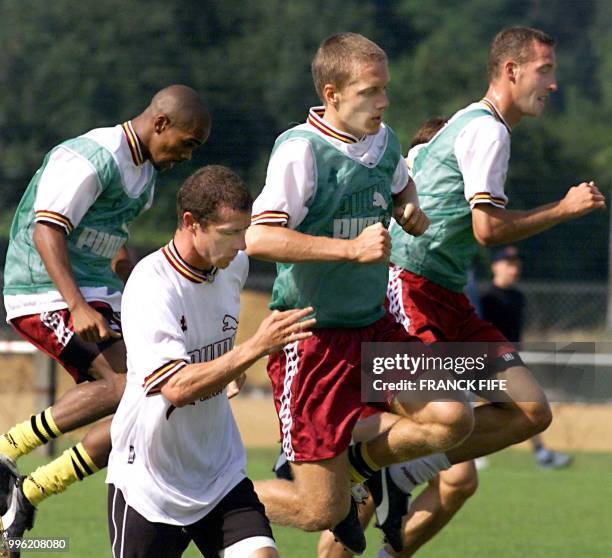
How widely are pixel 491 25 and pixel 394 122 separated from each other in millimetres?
8954

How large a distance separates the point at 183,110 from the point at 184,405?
2159mm

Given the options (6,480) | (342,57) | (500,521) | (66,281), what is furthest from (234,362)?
(500,521)

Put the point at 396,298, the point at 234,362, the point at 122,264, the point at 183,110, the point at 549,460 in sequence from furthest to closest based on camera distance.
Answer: the point at 549,460 → the point at 122,264 → the point at 396,298 → the point at 183,110 → the point at 234,362

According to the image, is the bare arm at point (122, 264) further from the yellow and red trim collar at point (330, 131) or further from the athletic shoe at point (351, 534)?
the athletic shoe at point (351, 534)

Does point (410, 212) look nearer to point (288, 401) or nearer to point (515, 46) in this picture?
point (288, 401)

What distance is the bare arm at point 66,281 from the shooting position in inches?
247

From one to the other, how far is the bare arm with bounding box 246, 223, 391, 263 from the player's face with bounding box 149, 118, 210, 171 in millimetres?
1064

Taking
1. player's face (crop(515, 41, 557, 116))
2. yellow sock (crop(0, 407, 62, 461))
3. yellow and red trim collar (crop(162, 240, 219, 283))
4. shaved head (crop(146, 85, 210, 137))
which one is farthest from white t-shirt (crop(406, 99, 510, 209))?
yellow sock (crop(0, 407, 62, 461))

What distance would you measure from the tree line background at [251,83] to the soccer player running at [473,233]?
15.3m

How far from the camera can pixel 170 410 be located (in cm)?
489

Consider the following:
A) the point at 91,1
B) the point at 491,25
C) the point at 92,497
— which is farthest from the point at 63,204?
the point at 491,25

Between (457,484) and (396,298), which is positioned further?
(457,484)

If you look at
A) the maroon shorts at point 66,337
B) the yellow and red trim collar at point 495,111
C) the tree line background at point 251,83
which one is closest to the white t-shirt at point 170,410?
the maroon shorts at point 66,337

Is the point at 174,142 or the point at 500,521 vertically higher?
the point at 174,142
